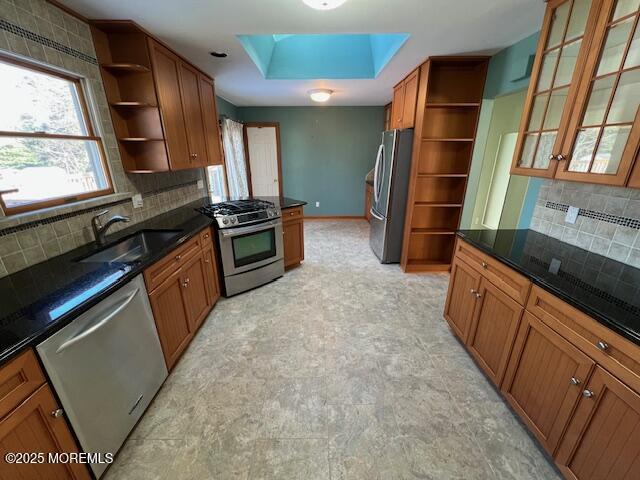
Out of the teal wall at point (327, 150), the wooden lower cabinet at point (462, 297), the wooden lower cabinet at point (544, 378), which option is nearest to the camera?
the wooden lower cabinet at point (544, 378)

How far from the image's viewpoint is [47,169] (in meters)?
1.64

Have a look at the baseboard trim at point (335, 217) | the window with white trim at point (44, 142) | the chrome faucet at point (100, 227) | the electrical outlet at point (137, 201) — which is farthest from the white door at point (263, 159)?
the chrome faucet at point (100, 227)

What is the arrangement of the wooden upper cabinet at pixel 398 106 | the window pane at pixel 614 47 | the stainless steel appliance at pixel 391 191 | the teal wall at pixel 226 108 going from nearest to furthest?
the window pane at pixel 614 47 → the stainless steel appliance at pixel 391 191 → the wooden upper cabinet at pixel 398 106 → the teal wall at pixel 226 108

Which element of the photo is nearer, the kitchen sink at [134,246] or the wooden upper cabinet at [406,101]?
the kitchen sink at [134,246]

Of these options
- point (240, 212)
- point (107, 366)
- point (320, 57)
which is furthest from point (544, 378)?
point (320, 57)

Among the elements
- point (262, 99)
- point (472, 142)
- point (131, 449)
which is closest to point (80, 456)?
point (131, 449)

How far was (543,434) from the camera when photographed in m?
1.28

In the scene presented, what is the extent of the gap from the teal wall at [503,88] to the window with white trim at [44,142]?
3.44 metres

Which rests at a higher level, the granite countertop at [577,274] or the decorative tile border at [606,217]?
the decorative tile border at [606,217]

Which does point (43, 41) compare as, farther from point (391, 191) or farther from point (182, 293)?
point (391, 191)

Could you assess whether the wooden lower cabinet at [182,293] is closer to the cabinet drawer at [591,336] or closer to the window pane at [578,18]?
the cabinet drawer at [591,336]

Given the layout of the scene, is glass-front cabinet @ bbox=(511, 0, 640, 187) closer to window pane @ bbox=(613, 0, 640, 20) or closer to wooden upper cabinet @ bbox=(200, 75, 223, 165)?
window pane @ bbox=(613, 0, 640, 20)

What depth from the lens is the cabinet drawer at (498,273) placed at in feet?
4.58

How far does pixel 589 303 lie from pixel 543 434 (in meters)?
0.74
